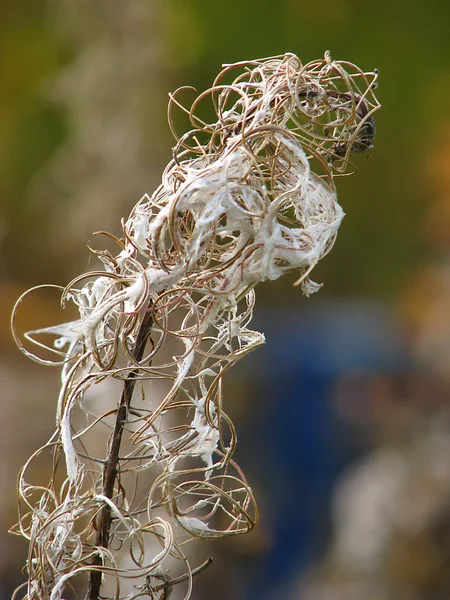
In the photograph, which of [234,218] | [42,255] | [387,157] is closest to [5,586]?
[42,255]

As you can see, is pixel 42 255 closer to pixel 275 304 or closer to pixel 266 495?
pixel 275 304

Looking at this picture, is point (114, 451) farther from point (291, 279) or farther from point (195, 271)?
point (291, 279)

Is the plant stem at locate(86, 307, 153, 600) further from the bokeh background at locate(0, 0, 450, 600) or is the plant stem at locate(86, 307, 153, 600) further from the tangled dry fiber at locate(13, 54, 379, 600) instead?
the bokeh background at locate(0, 0, 450, 600)

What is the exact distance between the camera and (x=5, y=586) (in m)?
1.25

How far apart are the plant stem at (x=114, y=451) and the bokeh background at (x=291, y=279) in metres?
0.86

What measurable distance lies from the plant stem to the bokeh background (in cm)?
86

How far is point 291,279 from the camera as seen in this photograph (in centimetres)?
179

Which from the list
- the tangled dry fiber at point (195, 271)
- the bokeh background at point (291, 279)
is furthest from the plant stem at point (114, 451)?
the bokeh background at point (291, 279)

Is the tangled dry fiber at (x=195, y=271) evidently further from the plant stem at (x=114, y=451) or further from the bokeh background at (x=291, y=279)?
the bokeh background at (x=291, y=279)

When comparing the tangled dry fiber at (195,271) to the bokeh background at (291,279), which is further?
the bokeh background at (291,279)

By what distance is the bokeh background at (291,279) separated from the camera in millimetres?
1297

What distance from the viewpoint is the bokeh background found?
51.1 inches

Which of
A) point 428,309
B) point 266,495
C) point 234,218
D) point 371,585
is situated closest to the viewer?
point 234,218

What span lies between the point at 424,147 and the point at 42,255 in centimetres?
97
